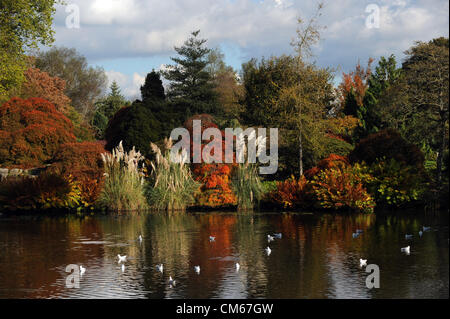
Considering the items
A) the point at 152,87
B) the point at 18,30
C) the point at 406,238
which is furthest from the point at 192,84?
the point at 406,238

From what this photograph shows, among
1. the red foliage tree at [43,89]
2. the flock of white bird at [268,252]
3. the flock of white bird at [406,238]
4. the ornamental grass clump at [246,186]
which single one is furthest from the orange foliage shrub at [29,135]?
the flock of white bird at [406,238]

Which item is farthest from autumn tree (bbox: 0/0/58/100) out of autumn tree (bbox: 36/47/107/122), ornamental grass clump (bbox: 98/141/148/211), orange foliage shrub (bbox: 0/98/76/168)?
autumn tree (bbox: 36/47/107/122)

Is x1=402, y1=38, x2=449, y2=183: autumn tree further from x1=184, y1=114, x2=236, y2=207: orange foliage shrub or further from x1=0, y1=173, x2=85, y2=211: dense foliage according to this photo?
x1=0, y1=173, x2=85, y2=211: dense foliage

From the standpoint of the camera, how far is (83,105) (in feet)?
230

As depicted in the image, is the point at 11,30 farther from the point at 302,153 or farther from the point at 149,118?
the point at 302,153

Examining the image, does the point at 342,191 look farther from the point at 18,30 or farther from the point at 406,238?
the point at 18,30

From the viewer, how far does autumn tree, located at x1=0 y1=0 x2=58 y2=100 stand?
1069 inches

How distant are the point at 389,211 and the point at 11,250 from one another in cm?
1278

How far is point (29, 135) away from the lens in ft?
89.0

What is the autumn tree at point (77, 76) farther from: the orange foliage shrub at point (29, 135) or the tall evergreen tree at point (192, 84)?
the orange foliage shrub at point (29, 135)

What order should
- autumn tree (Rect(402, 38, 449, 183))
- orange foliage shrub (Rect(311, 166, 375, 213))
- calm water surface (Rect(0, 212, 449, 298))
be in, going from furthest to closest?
1. autumn tree (Rect(402, 38, 449, 183))
2. orange foliage shrub (Rect(311, 166, 375, 213))
3. calm water surface (Rect(0, 212, 449, 298))

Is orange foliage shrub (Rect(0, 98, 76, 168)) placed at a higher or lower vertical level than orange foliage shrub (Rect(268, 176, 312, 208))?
higher

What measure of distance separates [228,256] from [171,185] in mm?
9821

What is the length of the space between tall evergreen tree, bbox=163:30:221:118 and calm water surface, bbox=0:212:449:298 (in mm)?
20067
